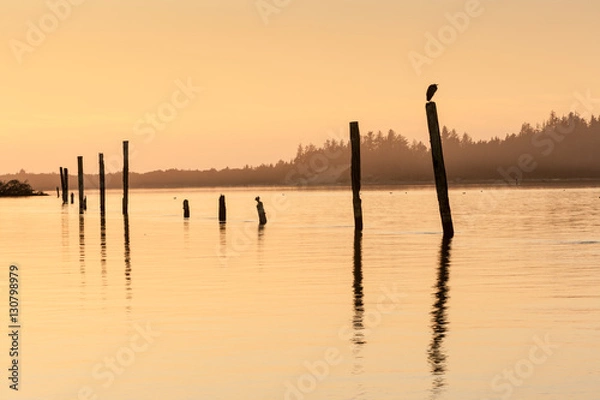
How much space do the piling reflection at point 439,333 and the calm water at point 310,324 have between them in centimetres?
3

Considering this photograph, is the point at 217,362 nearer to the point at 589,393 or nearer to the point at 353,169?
the point at 589,393

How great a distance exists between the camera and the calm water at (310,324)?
1013 cm

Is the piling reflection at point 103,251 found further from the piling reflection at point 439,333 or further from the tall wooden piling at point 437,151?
the tall wooden piling at point 437,151

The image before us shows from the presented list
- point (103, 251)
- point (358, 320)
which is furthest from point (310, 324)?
point (103, 251)

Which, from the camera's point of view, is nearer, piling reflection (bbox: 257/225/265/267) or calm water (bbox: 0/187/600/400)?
calm water (bbox: 0/187/600/400)

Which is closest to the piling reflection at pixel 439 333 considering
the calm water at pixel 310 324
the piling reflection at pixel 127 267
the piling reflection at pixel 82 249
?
the calm water at pixel 310 324

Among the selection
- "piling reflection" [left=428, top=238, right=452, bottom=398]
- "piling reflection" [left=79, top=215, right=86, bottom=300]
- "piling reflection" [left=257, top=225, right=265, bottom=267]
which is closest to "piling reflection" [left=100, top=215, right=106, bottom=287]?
"piling reflection" [left=79, top=215, right=86, bottom=300]

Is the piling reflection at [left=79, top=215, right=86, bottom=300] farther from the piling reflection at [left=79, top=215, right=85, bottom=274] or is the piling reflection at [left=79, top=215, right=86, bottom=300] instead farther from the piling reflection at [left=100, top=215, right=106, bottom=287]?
the piling reflection at [left=100, top=215, right=106, bottom=287]

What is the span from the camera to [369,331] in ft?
43.8

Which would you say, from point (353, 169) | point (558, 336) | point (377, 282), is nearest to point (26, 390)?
point (558, 336)

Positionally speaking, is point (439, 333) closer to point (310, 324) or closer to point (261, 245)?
point (310, 324)

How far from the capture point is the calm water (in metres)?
10.1

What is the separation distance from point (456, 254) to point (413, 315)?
42.8ft

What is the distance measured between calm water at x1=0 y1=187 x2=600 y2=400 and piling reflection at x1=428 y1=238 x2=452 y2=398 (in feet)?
0.09
